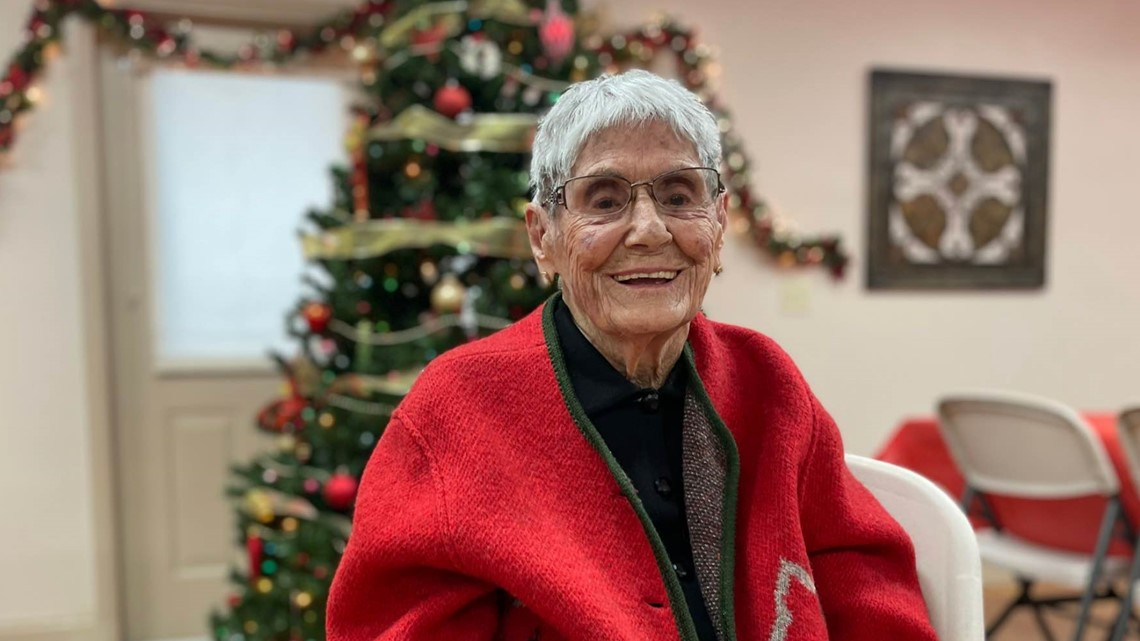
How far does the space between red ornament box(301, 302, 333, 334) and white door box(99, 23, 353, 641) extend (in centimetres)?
71

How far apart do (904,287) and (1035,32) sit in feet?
3.77

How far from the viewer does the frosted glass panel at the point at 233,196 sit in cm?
255

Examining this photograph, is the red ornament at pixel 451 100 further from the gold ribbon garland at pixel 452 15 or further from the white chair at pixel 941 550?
the white chair at pixel 941 550

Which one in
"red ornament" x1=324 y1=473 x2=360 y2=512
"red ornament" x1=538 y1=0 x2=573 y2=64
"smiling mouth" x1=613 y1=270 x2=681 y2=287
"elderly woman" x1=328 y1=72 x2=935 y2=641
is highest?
"red ornament" x1=538 y1=0 x2=573 y2=64

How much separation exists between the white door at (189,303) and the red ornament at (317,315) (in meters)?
0.71

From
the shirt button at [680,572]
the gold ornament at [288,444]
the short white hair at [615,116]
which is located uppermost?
the short white hair at [615,116]

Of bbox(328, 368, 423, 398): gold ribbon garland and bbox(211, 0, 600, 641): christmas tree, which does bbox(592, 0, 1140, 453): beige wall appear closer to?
bbox(211, 0, 600, 641): christmas tree

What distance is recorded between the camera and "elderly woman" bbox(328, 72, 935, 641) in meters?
0.77

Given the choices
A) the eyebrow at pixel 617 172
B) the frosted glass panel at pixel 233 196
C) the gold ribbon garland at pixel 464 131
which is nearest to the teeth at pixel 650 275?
the eyebrow at pixel 617 172

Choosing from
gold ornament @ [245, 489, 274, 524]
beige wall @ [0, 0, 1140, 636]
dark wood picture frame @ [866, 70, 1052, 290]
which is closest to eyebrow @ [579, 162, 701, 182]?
gold ornament @ [245, 489, 274, 524]

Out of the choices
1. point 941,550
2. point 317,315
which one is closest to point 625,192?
point 941,550

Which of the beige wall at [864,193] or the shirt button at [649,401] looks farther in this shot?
the beige wall at [864,193]

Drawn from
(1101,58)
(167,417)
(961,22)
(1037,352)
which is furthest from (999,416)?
(167,417)

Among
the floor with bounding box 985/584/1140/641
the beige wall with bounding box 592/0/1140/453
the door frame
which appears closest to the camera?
the door frame
